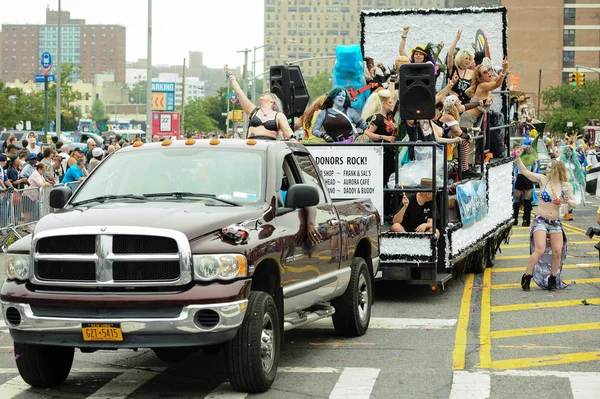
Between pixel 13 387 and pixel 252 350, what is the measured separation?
2.02m

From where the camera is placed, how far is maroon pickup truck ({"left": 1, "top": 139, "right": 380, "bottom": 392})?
743 centimetres

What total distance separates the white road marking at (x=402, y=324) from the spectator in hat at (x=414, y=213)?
6.70ft

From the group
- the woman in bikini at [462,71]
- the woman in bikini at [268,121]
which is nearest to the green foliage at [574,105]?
the woman in bikini at [462,71]

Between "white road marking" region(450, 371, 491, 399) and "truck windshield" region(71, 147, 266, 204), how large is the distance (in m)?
2.13

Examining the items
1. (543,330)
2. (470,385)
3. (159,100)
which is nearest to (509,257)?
(543,330)

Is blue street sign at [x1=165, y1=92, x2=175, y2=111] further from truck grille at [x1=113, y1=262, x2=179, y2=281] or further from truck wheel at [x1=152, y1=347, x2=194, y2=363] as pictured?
truck grille at [x1=113, y1=262, x2=179, y2=281]

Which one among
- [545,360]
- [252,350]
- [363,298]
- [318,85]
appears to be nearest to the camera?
[252,350]

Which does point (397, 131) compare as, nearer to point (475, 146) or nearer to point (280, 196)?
point (475, 146)

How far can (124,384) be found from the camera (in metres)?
8.55

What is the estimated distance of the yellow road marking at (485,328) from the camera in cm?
947

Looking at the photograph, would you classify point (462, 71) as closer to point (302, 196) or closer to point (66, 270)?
point (302, 196)

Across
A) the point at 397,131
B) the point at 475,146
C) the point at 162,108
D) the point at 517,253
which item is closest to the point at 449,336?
the point at 397,131

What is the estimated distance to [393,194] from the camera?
1459cm

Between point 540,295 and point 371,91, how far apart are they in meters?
4.86
